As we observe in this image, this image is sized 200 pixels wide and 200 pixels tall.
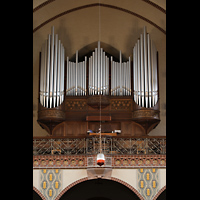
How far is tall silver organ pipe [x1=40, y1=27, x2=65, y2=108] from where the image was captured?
1744 cm

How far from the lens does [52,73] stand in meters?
17.8

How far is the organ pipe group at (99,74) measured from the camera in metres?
17.5

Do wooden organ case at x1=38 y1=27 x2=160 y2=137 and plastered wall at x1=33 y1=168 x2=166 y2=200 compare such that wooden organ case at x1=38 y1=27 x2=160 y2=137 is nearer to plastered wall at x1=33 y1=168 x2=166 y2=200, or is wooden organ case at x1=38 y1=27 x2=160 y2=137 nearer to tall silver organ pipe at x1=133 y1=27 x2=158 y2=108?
tall silver organ pipe at x1=133 y1=27 x2=158 y2=108

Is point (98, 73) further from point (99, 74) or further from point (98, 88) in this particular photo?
point (98, 88)

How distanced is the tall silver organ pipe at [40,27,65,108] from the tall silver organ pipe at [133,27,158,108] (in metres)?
3.69

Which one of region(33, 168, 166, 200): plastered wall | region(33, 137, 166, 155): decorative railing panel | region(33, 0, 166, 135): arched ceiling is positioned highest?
region(33, 0, 166, 135): arched ceiling

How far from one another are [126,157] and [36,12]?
888 cm

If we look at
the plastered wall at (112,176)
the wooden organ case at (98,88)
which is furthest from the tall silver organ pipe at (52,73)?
the plastered wall at (112,176)

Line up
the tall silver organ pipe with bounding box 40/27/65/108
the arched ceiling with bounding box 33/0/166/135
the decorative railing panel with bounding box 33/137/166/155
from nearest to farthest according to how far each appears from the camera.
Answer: the decorative railing panel with bounding box 33/137/166/155 < the tall silver organ pipe with bounding box 40/27/65/108 < the arched ceiling with bounding box 33/0/166/135

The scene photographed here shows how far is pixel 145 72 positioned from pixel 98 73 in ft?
7.74

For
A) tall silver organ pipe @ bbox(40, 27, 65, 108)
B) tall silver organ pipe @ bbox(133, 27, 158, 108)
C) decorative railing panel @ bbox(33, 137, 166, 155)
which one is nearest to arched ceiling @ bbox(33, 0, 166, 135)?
tall silver organ pipe @ bbox(40, 27, 65, 108)

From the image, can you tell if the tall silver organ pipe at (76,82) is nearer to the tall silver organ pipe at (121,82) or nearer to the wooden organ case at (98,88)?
→ the wooden organ case at (98,88)
